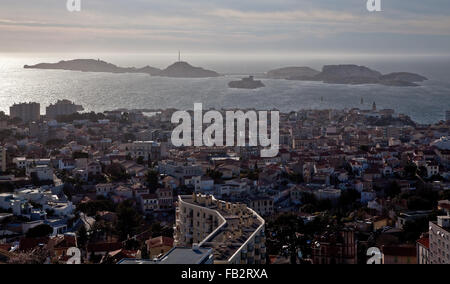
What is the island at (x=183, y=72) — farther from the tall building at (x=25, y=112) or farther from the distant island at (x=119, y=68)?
the tall building at (x=25, y=112)

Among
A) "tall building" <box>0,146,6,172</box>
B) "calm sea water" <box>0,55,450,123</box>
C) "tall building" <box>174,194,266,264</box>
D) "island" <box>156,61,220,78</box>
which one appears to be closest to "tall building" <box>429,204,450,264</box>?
"tall building" <box>174,194,266,264</box>

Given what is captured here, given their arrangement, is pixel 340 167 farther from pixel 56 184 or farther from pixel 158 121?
pixel 158 121

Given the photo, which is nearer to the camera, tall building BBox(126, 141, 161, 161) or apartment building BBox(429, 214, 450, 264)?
apartment building BBox(429, 214, 450, 264)

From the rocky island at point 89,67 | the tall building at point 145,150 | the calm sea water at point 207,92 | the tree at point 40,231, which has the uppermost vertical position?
the rocky island at point 89,67

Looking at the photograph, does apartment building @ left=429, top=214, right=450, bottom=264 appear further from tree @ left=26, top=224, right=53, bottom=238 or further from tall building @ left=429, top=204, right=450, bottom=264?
tree @ left=26, top=224, right=53, bottom=238

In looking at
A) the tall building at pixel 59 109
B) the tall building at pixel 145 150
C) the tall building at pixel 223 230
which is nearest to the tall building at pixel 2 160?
the tall building at pixel 145 150

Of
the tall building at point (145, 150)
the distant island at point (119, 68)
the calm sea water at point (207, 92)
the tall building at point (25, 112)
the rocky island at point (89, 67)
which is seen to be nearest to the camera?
the tall building at point (145, 150)

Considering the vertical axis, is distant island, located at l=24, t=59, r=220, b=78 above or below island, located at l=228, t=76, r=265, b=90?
above
